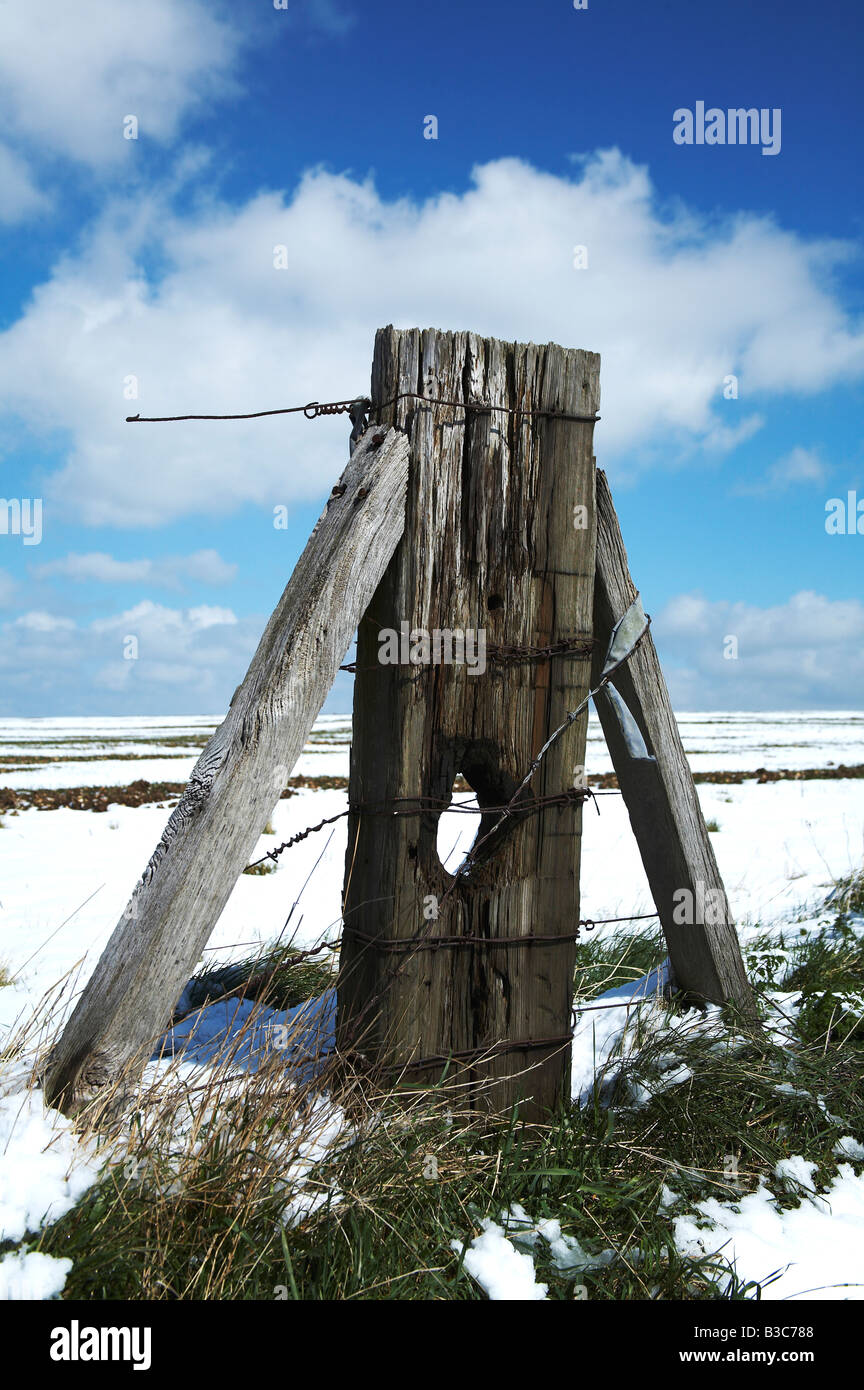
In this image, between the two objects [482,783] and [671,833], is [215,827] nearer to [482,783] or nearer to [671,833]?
[482,783]

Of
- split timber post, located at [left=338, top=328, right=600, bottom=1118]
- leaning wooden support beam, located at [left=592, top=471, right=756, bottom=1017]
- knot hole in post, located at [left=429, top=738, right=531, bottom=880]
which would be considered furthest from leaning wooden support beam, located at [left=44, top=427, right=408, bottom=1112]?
leaning wooden support beam, located at [left=592, top=471, right=756, bottom=1017]

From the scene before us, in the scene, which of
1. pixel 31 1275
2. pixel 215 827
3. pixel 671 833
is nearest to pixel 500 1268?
pixel 31 1275

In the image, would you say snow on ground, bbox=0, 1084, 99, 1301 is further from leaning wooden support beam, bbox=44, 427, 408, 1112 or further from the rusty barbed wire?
the rusty barbed wire

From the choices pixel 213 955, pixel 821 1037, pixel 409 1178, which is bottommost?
pixel 409 1178

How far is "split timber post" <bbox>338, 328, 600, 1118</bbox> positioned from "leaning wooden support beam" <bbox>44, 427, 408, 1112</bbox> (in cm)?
31

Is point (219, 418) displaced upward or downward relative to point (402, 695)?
upward

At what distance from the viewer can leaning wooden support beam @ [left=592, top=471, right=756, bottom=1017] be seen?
146 inches

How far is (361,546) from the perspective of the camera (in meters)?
2.79

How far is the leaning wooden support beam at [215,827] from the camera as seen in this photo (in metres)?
2.42

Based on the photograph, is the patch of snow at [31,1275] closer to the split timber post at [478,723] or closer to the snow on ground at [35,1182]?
the snow on ground at [35,1182]

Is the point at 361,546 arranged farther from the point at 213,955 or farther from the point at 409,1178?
the point at 213,955

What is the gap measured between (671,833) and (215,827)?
2034 mm

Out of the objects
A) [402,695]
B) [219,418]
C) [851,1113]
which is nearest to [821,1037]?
[851,1113]

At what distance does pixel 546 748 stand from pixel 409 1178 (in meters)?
1.39
